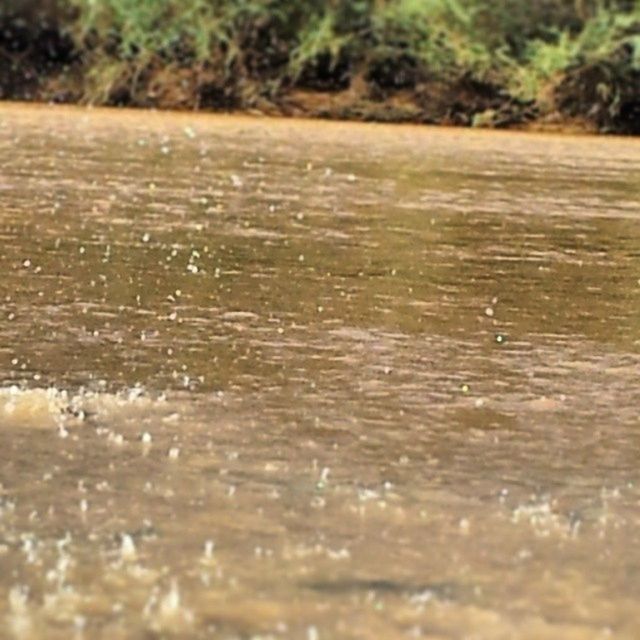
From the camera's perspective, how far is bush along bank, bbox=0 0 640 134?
1017 cm

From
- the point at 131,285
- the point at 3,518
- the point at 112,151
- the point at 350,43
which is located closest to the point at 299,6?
the point at 350,43

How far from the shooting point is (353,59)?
10.8 metres

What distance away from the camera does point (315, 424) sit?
6.27ft

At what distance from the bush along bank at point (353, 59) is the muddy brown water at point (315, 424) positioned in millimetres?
6101

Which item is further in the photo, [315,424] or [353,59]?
[353,59]

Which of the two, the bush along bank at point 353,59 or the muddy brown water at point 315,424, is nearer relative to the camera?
the muddy brown water at point 315,424

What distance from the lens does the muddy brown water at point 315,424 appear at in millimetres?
1335

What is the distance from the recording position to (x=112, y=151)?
6207 millimetres

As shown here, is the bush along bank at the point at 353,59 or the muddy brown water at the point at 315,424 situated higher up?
the bush along bank at the point at 353,59

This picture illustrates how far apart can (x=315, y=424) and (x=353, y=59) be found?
30.2 ft

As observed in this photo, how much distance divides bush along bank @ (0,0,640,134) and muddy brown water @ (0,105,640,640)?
610 cm

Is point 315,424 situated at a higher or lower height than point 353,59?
lower

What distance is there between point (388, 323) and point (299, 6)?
8.77m

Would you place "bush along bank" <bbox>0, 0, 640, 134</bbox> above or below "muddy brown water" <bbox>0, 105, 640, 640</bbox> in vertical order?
above
